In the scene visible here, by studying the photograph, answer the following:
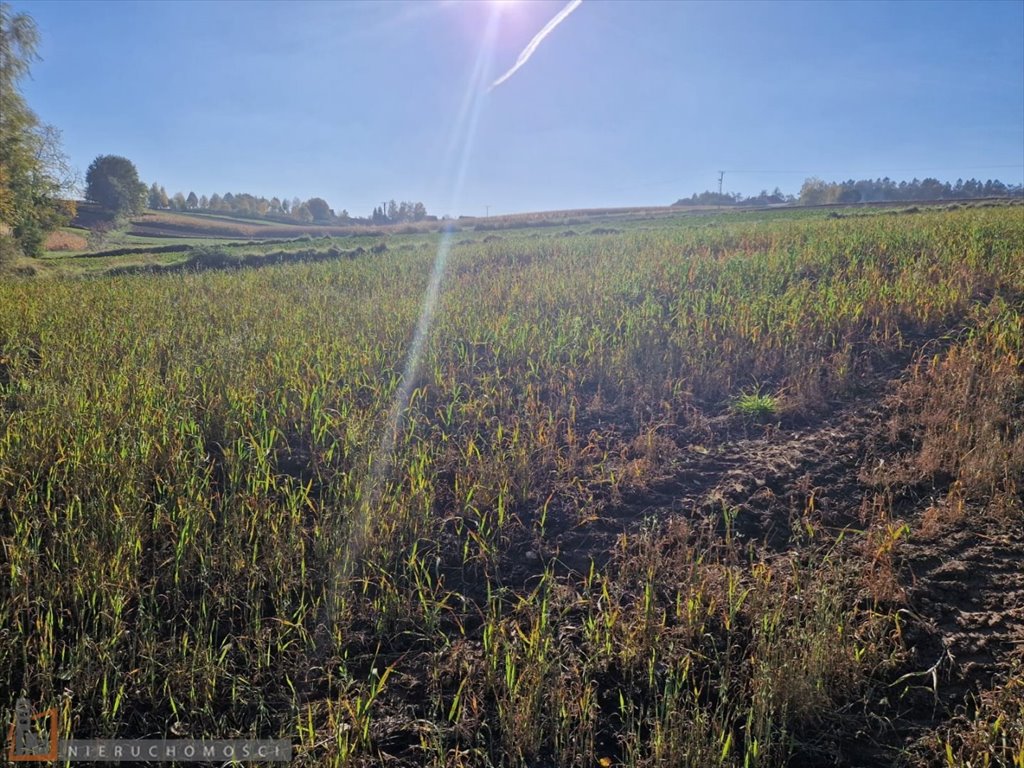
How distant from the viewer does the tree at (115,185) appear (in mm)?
54750

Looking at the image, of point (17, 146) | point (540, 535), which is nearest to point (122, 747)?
point (540, 535)

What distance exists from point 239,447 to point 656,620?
265 centimetres

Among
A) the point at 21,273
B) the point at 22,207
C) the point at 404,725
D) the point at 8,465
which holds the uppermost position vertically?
the point at 22,207

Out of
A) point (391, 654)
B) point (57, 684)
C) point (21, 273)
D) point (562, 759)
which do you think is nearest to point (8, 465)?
point (57, 684)

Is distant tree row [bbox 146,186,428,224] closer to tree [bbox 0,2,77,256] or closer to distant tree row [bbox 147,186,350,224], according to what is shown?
distant tree row [bbox 147,186,350,224]

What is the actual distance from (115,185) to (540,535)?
69.1 m

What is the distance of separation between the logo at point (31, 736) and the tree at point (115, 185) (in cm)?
6628

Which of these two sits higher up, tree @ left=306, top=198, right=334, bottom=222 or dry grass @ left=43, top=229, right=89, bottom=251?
tree @ left=306, top=198, right=334, bottom=222

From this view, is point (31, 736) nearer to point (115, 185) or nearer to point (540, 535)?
point (540, 535)

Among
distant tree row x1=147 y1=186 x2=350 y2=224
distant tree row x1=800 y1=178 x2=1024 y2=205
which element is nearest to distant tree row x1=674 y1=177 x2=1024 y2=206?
distant tree row x1=800 y1=178 x2=1024 y2=205

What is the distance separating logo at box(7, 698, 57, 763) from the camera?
5.45 ft

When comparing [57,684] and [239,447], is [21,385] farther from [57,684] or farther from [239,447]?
[57,684]

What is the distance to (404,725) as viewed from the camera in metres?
1.92

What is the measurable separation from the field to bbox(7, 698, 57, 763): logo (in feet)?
0.16
